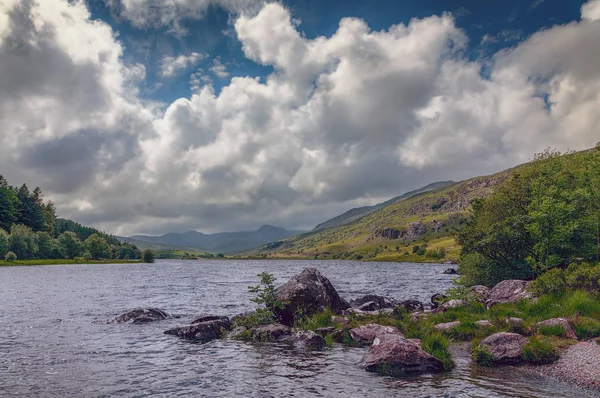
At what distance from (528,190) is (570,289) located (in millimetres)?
26686

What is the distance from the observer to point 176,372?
69.6 feet

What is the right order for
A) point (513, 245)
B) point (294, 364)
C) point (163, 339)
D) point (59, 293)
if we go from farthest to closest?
point (59, 293) < point (513, 245) < point (163, 339) < point (294, 364)

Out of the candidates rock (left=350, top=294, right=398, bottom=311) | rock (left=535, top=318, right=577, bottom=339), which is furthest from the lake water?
rock (left=350, top=294, right=398, bottom=311)

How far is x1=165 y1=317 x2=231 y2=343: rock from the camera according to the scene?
30.7 metres

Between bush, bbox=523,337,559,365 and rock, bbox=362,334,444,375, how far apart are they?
4.86m

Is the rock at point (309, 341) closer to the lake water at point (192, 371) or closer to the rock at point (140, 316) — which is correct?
the lake water at point (192, 371)

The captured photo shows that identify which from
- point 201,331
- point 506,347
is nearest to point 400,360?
point 506,347

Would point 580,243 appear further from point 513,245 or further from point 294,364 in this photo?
point 294,364

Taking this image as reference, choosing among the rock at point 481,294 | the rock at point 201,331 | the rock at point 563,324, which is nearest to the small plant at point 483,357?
the rock at point 563,324

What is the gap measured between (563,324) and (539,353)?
5.17 meters

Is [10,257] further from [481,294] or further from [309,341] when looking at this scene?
[481,294]

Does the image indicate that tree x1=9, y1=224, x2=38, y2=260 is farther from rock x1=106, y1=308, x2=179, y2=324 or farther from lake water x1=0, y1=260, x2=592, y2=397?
rock x1=106, y1=308, x2=179, y2=324

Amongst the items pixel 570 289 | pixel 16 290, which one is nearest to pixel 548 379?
pixel 570 289

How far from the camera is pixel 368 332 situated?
94.6ft
